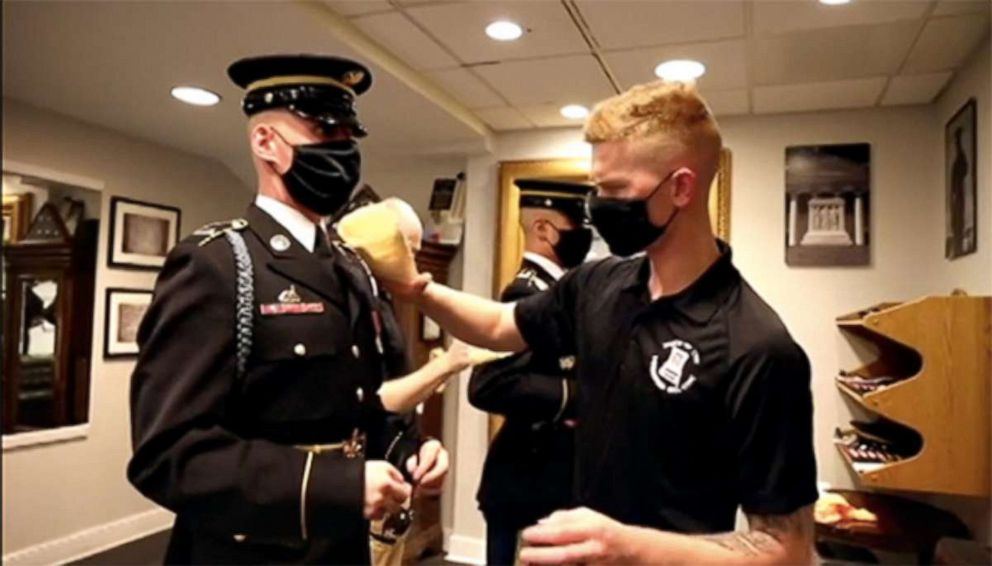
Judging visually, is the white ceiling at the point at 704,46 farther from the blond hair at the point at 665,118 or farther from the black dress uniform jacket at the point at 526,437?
the blond hair at the point at 665,118

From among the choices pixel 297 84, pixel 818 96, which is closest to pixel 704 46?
pixel 818 96

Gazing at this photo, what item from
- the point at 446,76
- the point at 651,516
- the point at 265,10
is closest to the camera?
the point at 651,516

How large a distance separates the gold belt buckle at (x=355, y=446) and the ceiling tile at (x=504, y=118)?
273 cm

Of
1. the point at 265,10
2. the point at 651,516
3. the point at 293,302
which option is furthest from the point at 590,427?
the point at 265,10

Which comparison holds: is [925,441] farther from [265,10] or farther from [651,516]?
[265,10]

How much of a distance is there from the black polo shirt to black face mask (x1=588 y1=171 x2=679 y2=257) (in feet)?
0.28

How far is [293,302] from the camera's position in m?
1.30

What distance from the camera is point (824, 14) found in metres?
2.56

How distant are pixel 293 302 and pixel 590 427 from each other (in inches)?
22.6

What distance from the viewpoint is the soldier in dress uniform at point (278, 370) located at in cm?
112

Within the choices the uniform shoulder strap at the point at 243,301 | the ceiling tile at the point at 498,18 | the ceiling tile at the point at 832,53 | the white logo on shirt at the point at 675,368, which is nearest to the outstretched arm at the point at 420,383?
the uniform shoulder strap at the point at 243,301

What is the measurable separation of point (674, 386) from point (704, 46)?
6.82 feet

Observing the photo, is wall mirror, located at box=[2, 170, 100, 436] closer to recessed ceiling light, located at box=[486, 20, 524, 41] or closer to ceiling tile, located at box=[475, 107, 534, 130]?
ceiling tile, located at box=[475, 107, 534, 130]

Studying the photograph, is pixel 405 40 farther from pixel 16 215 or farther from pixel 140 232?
pixel 140 232
